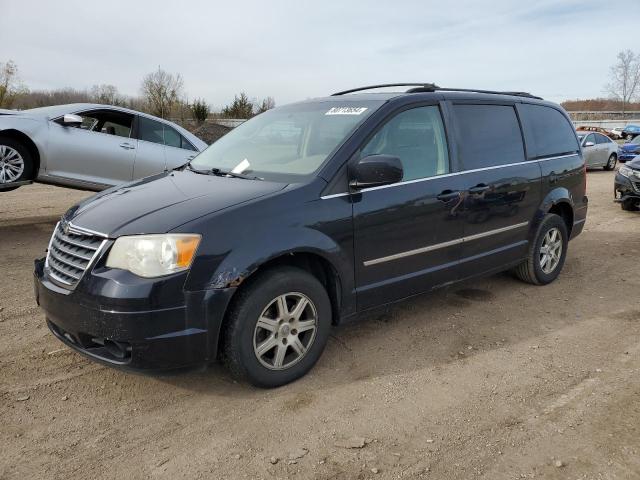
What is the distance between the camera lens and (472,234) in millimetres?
4219

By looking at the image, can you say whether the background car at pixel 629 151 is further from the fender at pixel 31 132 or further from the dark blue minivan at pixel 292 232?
the fender at pixel 31 132

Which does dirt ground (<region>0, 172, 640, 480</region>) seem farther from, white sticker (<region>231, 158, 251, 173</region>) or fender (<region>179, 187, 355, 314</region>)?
white sticker (<region>231, 158, 251, 173</region>)

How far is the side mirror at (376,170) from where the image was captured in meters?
3.31

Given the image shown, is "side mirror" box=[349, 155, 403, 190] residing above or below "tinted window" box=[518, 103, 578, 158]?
below

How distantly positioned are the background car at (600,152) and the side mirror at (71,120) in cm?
1628

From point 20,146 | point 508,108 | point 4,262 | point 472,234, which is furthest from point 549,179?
point 20,146

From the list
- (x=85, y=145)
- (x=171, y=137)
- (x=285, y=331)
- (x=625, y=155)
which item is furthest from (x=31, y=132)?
(x=625, y=155)

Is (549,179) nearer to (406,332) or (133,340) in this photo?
(406,332)

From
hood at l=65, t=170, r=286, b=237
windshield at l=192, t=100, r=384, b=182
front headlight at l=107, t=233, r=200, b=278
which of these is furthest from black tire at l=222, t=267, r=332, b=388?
windshield at l=192, t=100, r=384, b=182

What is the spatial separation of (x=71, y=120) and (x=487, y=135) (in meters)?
5.40

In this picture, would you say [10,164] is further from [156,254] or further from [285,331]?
[285,331]

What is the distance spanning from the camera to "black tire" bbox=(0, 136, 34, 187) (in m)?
6.66

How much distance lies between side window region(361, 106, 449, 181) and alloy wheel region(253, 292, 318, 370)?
1.14 meters

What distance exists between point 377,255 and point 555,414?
1.43 meters
